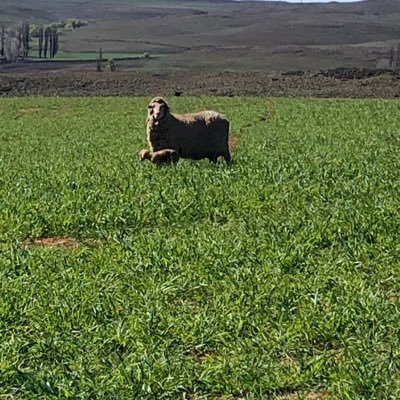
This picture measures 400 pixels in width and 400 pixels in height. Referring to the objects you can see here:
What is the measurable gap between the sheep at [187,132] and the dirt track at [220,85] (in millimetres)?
29940

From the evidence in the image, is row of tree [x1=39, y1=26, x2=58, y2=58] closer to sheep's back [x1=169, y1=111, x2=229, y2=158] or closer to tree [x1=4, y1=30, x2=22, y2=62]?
tree [x1=4, y1=30, x2=22, y2=62]

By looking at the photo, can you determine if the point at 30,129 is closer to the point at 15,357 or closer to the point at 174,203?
the point at 174,203

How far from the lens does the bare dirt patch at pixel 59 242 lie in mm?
9648

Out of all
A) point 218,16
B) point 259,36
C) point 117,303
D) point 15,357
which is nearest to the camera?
point 15,357

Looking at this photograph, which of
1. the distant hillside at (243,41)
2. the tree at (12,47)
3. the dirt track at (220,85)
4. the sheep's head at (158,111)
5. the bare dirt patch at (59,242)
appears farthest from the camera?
the tree at (12,47)

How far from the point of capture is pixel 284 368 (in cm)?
588

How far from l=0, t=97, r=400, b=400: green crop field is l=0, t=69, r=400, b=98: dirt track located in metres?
33.6

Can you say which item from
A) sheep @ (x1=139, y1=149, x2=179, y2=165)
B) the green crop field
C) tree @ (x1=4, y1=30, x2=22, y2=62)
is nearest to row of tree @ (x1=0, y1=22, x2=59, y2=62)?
tree @ (x1=4, y1=30, x2=22, y2=62)

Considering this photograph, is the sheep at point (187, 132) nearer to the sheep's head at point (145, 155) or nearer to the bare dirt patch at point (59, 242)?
the sheep's head at point (145, 155)

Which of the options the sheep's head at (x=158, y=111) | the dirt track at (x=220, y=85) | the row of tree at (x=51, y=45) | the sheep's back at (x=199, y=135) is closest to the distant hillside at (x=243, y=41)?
the row of tree at (x=51, y=45)

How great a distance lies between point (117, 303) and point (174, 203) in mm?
4035

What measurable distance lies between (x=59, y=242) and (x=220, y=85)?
151 ft

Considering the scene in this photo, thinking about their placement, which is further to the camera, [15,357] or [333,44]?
[333,44]

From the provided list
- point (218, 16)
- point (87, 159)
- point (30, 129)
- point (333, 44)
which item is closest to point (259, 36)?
point (333, 44)
